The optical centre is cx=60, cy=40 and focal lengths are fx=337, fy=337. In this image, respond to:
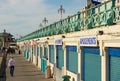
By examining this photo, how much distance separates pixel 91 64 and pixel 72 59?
4.01 m

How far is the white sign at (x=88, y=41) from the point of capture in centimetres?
1294

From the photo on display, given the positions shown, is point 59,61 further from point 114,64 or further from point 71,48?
point 114,64

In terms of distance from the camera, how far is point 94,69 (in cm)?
1364

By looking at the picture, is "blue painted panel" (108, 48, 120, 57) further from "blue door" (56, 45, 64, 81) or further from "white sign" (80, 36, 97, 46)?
"blue door" (56, 45, 64, 81)

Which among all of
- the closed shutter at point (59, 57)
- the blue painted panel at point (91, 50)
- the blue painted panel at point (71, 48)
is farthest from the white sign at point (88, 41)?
the closed shutter at point (59, 57)

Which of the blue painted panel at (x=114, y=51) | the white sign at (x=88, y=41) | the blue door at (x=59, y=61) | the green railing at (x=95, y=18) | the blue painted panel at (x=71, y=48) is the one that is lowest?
the blue door at (x=59, y=61)

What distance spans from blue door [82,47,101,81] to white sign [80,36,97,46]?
0.27 meters

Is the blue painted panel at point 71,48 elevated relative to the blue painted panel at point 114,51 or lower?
elevated

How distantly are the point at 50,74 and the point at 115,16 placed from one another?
1429 centimetres

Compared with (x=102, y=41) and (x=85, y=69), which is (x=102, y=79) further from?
(x=85, y=69)

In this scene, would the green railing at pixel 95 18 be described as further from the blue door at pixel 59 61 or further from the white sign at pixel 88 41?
the blue door at pixel 59 61

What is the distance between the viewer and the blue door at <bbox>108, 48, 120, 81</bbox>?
36.5ft

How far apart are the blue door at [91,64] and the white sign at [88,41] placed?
0.27 metres

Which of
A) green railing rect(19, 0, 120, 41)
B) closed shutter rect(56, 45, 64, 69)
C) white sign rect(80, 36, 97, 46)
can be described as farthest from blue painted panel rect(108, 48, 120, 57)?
closed shutter rect(56, 45, 64, 69)
